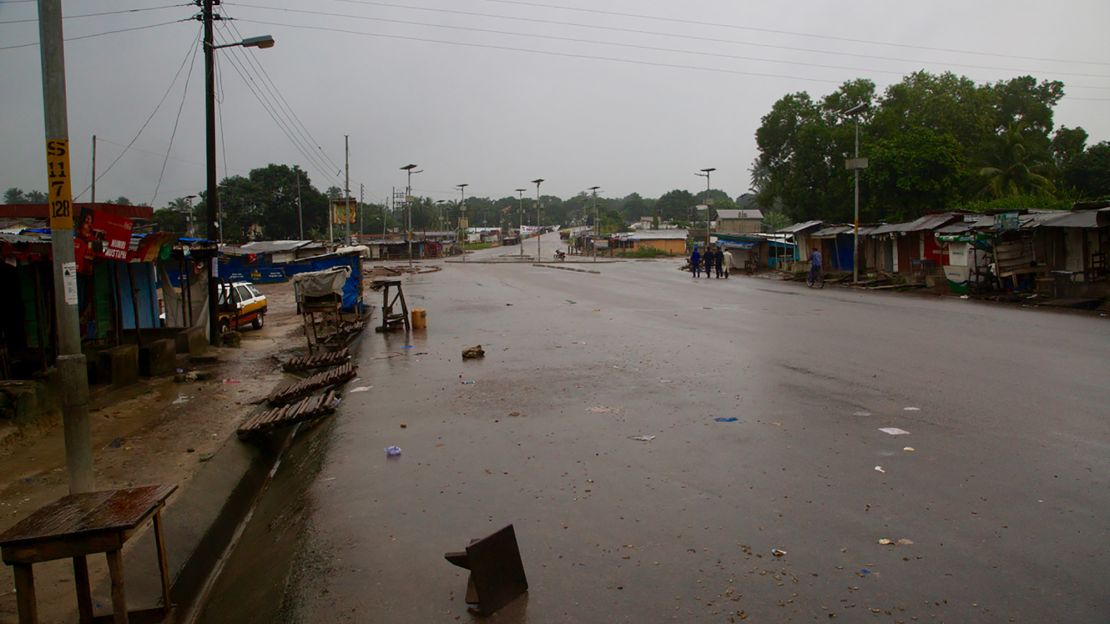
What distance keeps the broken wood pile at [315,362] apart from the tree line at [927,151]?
28559mm

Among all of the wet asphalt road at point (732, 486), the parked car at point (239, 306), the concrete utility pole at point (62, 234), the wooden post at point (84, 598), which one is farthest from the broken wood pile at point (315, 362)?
the wooden post at point (84, 598)

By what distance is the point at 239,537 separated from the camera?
280 inches

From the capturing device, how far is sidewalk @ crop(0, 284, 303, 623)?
532 cm

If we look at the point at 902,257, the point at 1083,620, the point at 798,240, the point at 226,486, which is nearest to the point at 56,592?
the point at 226,486

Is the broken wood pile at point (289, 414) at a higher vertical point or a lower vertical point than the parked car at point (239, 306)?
lower

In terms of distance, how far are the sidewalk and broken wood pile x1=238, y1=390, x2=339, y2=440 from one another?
0.23 metres

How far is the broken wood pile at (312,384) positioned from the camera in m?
10.8

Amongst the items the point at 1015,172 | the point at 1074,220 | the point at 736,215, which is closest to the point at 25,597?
the point at 1074,220

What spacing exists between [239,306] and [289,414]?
1309 centimetres

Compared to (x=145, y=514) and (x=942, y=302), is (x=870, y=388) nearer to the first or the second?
(x=145, y=514)

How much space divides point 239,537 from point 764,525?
5.00 metres

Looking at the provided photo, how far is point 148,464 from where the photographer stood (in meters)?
7.77

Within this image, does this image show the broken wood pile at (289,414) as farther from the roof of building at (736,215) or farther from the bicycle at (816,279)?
the roof of building at (736,215)

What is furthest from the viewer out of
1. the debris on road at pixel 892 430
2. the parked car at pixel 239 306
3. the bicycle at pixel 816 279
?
the bicycle at pixel 816 279
